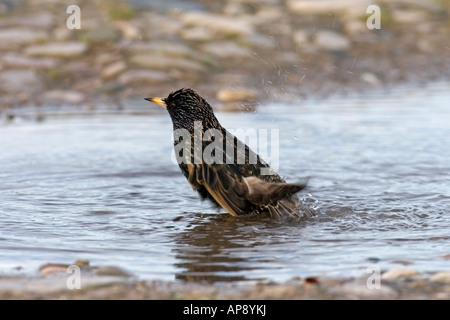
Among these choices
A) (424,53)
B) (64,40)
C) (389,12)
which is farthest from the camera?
(389,12)

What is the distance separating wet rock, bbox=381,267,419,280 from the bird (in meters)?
1.34

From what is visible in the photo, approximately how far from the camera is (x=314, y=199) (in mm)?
6273

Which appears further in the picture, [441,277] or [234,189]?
[234,189]

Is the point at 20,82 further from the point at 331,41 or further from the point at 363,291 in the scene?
the point at 363,291

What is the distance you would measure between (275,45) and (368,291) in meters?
9.07

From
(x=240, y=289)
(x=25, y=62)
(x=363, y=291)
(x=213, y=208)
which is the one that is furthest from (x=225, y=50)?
(x=363, y=291)

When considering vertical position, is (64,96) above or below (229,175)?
above

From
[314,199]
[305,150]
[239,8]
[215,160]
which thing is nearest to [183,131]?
[215,160]

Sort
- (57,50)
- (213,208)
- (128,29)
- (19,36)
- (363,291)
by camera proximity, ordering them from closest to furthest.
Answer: (363,291) < (213,208) < (57,50) < (19,36) < (128,29)

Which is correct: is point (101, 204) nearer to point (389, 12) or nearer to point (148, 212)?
point (148, 212)

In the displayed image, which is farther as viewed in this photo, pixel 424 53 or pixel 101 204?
pixel 424 53

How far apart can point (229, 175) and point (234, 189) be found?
11 centimetres

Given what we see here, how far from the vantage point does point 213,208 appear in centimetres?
611

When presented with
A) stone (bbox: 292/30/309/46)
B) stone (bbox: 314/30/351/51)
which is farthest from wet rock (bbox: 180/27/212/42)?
stone (bbox: 314/30/351/51)
